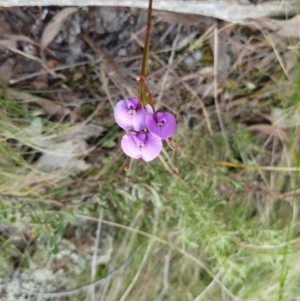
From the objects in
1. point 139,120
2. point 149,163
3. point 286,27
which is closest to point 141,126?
point 139,120

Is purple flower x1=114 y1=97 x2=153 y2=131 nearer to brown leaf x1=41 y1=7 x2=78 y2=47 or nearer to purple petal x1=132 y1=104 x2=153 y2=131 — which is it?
purple petal x1=132 y1=104 x2=153 y2=131

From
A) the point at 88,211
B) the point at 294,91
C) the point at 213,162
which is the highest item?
the point at 294,91

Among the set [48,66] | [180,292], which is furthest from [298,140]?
[48,66]

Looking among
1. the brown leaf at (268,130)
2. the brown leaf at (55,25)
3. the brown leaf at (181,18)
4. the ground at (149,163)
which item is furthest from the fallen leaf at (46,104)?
the brown leaf at (268,130)

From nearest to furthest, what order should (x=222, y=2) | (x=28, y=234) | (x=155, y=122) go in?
(x=155, y=122)
(x=222, y=2)
(x=28, y=234)

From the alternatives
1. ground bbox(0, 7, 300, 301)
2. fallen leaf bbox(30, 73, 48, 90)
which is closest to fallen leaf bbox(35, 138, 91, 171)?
ground bbox(0, 7, 300, 301)

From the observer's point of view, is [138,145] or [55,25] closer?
[138,145]

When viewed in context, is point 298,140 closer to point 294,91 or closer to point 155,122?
point 294,91

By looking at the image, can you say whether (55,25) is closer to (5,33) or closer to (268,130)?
(5,33)
